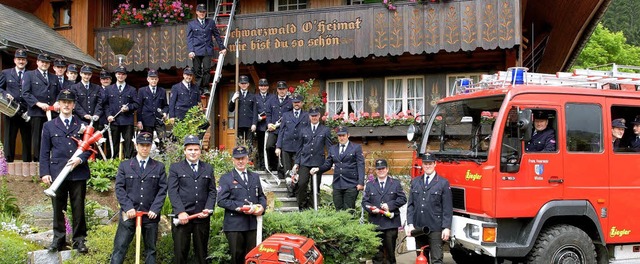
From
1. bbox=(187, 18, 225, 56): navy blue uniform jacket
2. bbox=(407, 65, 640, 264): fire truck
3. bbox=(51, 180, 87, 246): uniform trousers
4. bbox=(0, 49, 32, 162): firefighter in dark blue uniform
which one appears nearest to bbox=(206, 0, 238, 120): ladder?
bbox=(187, 18, 225, 56): navy blue uniform jacket

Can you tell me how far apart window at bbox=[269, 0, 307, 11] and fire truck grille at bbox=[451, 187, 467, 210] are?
9.48 meters

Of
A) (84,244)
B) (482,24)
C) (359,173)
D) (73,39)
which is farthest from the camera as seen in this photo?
(73,39)

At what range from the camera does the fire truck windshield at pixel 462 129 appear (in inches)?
269

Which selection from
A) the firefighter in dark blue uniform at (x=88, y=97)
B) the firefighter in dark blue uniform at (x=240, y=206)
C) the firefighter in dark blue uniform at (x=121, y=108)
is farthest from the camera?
the firefighter in dark blue uniform at (x=121, y=108)

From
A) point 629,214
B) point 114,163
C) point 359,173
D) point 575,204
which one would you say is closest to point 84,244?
point 114,163

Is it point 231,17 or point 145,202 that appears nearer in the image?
point 145,202

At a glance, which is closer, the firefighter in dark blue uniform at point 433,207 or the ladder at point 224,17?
the firefighter in dark blue uniform at point 433,207

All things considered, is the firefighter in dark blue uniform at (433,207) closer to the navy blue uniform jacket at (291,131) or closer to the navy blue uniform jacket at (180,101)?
the navy blue uniform jacket at (291,131)

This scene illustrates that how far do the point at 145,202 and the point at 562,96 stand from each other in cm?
508

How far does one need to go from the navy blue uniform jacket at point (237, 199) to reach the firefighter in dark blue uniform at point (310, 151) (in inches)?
85.9

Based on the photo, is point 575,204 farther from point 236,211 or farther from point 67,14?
point 67,14

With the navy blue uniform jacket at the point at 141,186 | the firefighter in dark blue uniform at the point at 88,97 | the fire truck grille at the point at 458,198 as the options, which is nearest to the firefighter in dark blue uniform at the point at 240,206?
the navy blue uniform jacket at the point at 141,186

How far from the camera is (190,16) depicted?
14.9 metres

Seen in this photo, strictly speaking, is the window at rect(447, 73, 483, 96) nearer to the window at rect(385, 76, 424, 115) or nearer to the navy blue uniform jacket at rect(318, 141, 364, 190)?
the window at rect(385, 76, 424, 115)
